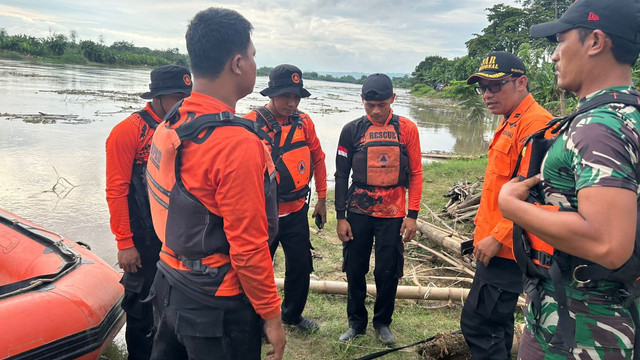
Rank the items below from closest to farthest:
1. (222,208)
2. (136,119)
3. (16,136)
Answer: (222,208)
(136,119)
(16,136)

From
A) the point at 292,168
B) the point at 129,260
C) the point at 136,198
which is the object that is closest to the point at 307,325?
the point at 292,168

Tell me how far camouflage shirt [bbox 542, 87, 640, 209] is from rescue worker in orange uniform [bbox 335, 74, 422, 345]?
198 centimetres

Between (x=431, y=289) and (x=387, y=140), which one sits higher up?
(x=387, y=140)

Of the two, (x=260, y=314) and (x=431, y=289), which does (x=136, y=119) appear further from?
(x=431, y=289)

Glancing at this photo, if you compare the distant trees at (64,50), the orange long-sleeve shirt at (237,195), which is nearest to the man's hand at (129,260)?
the orange long-sleeve shirt at (237,195)

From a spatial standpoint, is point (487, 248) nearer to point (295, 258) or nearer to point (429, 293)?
point (295, 258)

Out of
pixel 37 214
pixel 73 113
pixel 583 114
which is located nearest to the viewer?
pixel 583 114

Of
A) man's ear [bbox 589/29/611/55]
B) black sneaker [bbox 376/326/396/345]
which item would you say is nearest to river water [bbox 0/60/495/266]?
black sneaker [bbox 376/326/396/345]

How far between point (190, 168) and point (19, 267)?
295 cm

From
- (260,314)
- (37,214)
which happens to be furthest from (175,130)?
(37,214)

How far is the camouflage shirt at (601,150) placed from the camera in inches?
47.4

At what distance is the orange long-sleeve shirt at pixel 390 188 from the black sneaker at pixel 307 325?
109cm

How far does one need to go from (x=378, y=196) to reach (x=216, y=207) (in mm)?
2010

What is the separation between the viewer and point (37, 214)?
6.80 m
